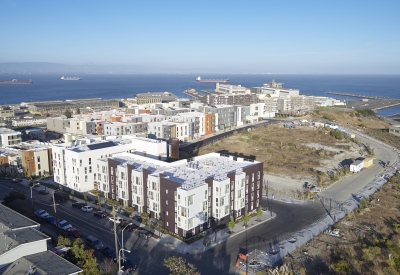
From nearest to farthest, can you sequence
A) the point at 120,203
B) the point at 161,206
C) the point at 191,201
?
the point at 191,201 < the point at 161,206 < the point at 120,203

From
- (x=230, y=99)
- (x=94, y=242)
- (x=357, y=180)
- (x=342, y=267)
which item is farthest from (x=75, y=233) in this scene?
(x=230, y=99)

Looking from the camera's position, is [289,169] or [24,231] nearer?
[24,231]

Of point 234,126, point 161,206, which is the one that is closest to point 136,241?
point 161,206

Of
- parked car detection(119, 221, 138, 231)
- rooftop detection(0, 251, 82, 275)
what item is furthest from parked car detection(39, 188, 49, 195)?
rooftop detection(0, 251, 82, 275)

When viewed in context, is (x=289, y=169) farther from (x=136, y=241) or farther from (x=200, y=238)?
(x=136, y=241)

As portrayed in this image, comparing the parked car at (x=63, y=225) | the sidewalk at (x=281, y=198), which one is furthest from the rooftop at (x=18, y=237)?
the sidewalk at (x=281, y=198)

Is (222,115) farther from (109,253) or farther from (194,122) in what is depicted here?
(109,253)
